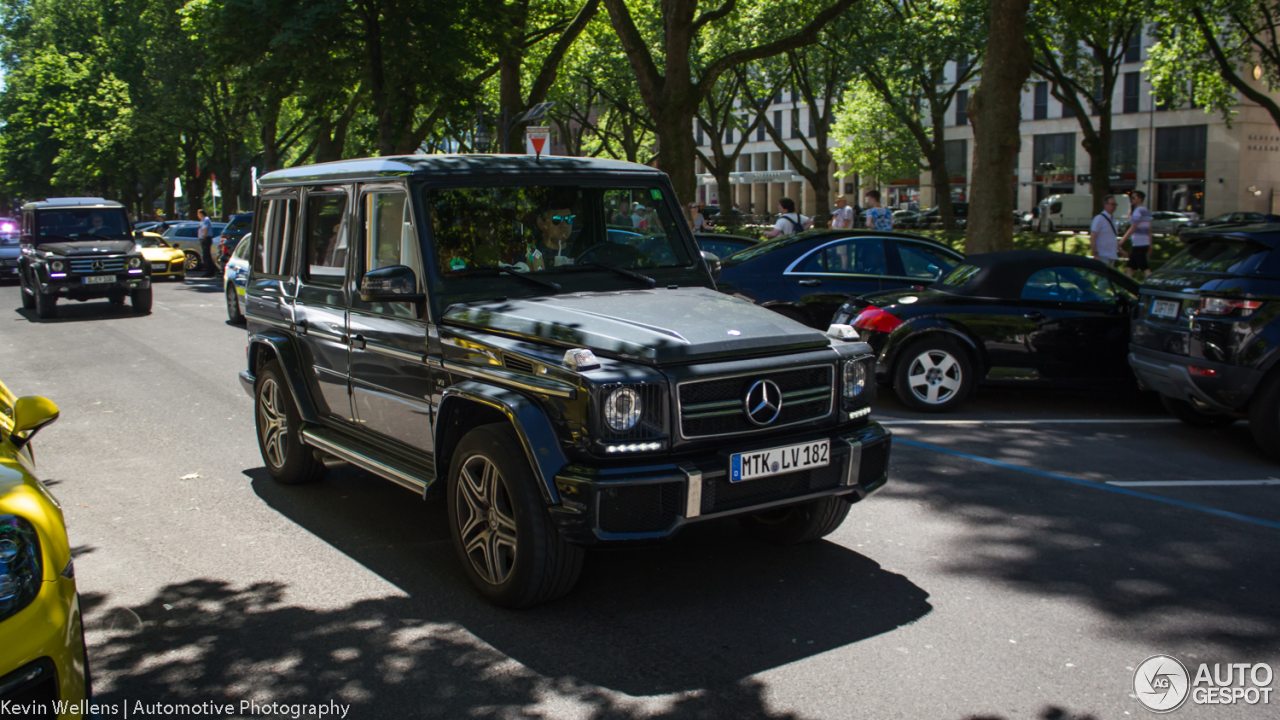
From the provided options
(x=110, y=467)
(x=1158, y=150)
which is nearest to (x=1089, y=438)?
(x=110, y=467)

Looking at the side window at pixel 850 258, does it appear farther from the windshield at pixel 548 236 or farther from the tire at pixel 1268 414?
the windshield at pixel 548 236

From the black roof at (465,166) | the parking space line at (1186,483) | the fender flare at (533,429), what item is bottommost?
the parking space line at (1186,483)

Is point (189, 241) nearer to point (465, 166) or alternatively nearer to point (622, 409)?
point (465, 166)

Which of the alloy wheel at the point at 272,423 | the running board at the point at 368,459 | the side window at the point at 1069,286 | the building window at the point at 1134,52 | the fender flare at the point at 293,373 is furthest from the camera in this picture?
the building window at the point at 1134,52

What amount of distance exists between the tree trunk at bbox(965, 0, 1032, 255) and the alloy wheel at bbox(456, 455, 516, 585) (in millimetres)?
10945

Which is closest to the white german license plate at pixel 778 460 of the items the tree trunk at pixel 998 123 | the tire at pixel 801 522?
the tire at pixel 801 522

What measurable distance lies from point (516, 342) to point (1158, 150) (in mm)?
67277

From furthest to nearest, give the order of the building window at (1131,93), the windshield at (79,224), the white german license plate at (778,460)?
1. the building window at (1131,93)
2. the windshield at (79,224)
3. the white german license plate at (778,460)

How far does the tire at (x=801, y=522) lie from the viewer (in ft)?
17.2

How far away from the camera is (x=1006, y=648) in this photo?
4.19 meters

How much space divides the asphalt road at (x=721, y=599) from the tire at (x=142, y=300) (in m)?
13.0

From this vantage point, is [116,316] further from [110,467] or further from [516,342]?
[516,342]

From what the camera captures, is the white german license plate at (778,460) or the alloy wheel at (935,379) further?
the alloy wheel at (935,379)

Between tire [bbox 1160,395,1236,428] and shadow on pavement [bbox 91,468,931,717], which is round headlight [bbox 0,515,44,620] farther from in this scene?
tire [bbox 1160,395,1236,428]
